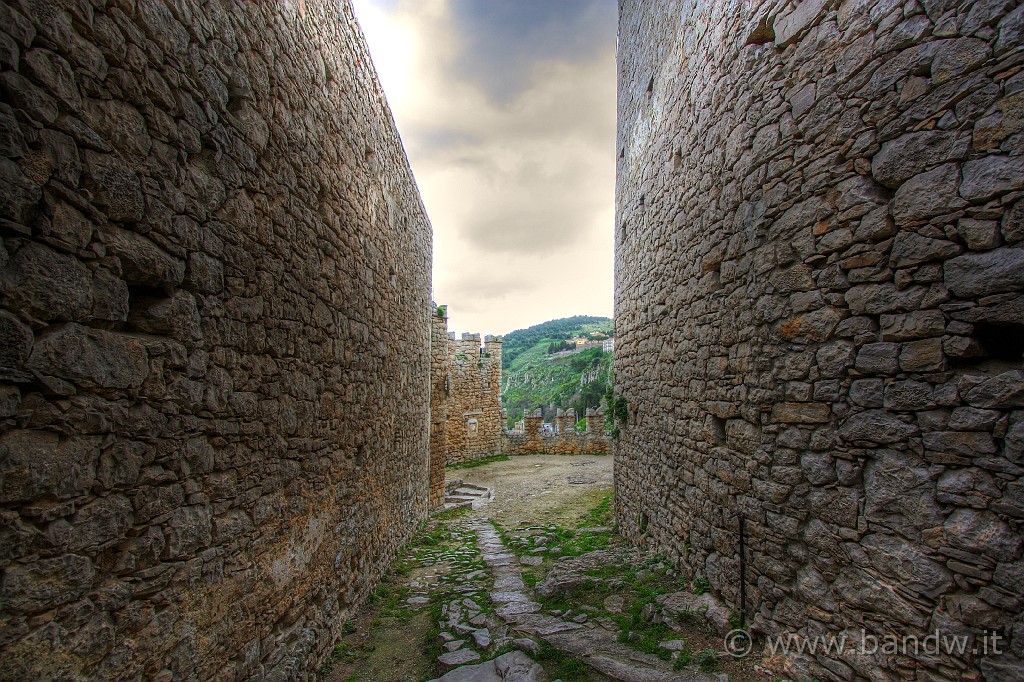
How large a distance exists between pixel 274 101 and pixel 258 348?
1688mm

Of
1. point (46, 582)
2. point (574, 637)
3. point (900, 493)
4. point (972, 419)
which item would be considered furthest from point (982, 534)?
point (46, 582)

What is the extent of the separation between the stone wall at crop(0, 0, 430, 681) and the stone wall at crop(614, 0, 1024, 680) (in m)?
3.45

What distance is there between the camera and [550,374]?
207 ft

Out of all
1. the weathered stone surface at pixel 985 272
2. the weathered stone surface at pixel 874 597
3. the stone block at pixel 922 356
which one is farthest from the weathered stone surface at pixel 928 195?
the weathered stone surface at pixel 874 597

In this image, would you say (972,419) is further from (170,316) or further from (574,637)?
(170,316)

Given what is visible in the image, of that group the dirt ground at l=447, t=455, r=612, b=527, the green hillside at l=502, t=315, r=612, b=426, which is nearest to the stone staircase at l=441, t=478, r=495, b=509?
the dirt ground at l=447, t=455, r=612, b=527

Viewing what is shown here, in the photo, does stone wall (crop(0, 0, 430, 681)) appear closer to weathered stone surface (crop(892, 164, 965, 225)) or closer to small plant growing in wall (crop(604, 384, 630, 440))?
weathered stone surface (crop(892, 164, 965, 225))

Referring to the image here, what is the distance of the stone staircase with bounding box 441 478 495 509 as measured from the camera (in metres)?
10.9

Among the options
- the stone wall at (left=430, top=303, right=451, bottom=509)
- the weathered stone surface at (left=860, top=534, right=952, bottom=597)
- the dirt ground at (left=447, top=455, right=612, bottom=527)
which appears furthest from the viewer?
the stone wall at (left=430, top=303, right=451, bottom=509)

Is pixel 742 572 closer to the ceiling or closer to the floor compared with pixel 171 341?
closer to the floor

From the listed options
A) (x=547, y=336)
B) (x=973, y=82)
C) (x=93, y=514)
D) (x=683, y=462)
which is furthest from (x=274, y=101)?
(x=547, y=336)

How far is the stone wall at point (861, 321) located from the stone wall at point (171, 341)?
11.3 feet

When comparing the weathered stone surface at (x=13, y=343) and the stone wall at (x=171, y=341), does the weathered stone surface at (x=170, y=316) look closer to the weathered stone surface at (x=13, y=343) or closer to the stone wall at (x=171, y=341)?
the stone wall at (x=171, y=341)

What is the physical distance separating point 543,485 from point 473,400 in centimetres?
633
